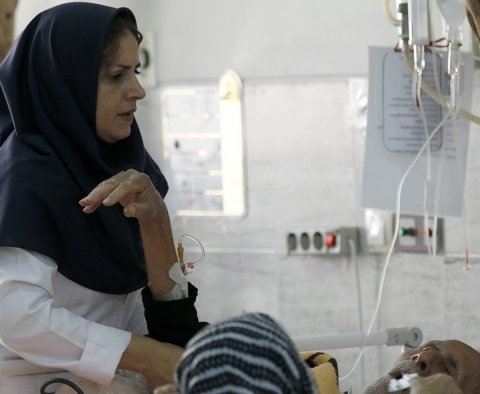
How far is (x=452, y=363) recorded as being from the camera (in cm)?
243

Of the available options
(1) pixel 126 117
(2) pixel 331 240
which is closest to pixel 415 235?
(2) pixel 331 240

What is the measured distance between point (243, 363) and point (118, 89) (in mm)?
1145

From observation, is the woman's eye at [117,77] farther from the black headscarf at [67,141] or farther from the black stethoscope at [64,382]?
the black stethoscope at [64,382]

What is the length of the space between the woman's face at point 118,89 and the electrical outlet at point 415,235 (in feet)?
4.93

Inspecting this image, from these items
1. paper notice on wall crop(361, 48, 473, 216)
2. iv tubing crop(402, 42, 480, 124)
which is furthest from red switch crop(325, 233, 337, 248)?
iv tubing crop(402, 42, 480, 124)

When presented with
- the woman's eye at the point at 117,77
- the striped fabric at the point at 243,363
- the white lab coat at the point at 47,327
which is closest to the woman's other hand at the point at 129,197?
the white lab coat at the point at 47,327

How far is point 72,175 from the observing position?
2270 mm

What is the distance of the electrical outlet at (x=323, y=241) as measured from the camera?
3.68m

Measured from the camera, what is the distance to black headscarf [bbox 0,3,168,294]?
7.23 ft

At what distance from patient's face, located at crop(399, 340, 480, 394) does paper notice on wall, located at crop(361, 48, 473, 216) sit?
672mm

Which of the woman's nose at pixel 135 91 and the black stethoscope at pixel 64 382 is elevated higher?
the woman's nose at pixel 135 91

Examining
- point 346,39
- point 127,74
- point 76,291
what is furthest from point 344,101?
point 76,291

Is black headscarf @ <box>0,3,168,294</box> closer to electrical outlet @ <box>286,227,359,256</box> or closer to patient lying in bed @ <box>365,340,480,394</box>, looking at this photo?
patient lying in bed @ <box>365,340,480,394</box>

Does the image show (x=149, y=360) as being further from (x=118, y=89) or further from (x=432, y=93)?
(x=432, y=93)
